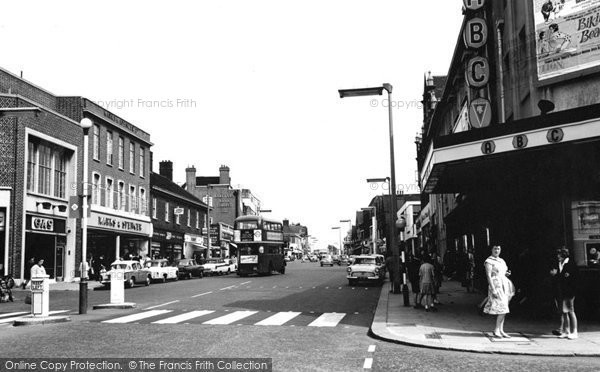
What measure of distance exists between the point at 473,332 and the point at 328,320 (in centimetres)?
434

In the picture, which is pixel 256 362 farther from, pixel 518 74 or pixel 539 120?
pixel 518 74

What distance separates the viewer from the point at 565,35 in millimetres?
15297

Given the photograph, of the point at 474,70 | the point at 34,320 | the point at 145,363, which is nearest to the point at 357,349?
the point at 145,363

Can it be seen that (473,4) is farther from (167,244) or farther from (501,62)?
(167,244)

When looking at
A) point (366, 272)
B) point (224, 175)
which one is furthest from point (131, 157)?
point (224, 175)

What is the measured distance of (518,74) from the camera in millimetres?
17812

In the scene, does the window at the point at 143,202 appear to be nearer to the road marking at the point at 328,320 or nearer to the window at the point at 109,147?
the window at the point at 109,147

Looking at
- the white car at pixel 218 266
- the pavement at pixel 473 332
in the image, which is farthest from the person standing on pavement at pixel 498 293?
the white car at pixel 218 266

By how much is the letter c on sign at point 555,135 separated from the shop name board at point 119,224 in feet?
113

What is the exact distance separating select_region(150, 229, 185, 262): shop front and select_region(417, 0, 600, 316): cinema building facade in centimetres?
3700

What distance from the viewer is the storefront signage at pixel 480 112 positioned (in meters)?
20.2

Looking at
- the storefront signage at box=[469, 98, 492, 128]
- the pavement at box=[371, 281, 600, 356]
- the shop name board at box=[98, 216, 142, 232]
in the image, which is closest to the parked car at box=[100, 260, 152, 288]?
the shop name board at box=[98, 216, 142, 232]

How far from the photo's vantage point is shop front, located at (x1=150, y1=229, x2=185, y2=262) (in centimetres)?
5225

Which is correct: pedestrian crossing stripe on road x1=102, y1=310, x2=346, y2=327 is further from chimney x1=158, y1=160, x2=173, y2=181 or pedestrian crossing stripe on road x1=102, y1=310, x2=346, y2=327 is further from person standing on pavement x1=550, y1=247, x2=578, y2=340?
chimney x1=158, y1=160, x2=173, y2=181
